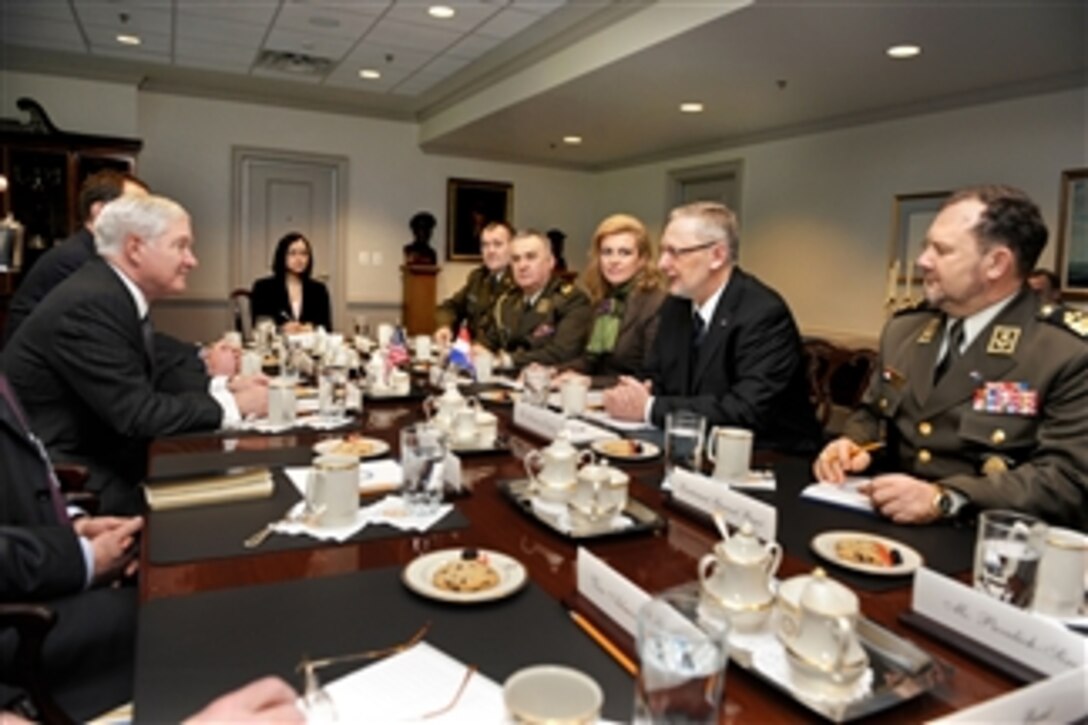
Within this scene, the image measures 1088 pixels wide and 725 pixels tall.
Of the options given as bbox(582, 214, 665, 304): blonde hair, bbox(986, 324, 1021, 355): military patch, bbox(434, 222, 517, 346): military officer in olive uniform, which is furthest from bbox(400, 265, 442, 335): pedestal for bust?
bbox(986, 324, 1021, 355): military patch

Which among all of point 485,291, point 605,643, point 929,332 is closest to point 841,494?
point 929,332

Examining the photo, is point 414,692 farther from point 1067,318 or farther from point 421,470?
point 1067,318

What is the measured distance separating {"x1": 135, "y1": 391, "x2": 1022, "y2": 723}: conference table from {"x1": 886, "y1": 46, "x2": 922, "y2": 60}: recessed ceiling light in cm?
328

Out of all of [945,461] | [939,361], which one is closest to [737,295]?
[939,361]

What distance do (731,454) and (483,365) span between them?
1.52 meters

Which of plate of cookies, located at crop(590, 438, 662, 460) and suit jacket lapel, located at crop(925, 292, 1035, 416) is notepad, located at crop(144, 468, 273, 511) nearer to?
plate of cookies, located at crop(590, 438, 662, 460)

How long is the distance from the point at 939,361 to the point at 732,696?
1226 millimetres

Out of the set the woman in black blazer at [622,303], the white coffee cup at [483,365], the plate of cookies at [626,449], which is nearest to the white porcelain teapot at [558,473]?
the plate of cookies at [626,449]

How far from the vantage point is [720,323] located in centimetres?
220

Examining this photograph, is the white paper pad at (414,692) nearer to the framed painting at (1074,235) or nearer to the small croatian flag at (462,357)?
the small croatian flag at (462,357)

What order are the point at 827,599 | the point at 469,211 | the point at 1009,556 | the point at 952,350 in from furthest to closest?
1. the point at 469,211
2. the point at 952,350
3. the point at 1009,556
4. the point at 827,599

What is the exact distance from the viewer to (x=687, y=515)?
129cm

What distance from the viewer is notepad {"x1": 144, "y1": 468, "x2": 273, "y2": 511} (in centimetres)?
128

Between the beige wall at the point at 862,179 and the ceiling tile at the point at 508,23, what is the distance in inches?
99.7
